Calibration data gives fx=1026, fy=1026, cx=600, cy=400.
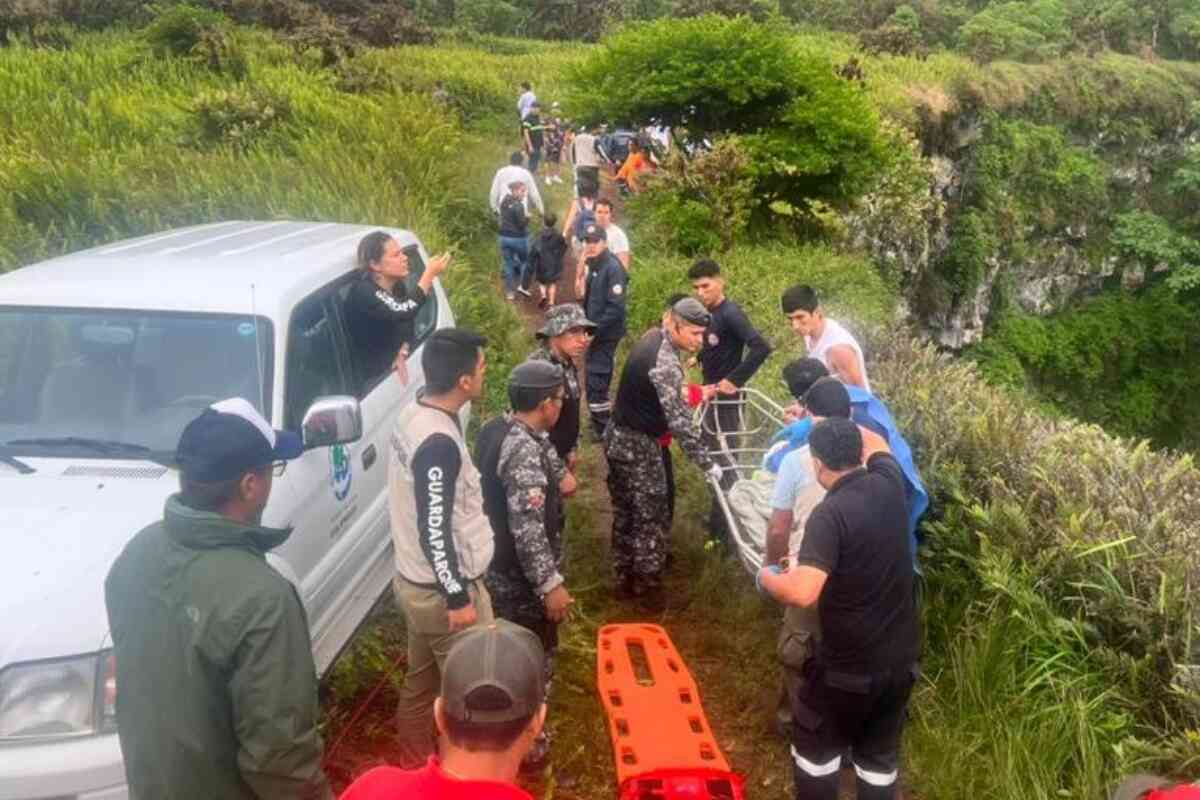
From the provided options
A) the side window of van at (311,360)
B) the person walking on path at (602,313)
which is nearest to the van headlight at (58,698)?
the side window of van at (311,360)

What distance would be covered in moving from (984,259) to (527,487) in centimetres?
2052

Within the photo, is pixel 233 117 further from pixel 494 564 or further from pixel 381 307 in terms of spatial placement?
pixel 494 564

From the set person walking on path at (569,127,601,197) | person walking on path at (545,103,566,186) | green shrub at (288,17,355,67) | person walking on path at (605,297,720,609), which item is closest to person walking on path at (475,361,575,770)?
person walking on path at (605,297,720,609)

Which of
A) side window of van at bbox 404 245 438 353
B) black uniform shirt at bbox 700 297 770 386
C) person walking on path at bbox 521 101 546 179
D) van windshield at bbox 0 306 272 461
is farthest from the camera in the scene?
person walking on path at bbox 521 101 546 179

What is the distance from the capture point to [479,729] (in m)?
2.03

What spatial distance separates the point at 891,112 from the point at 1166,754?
661 inches

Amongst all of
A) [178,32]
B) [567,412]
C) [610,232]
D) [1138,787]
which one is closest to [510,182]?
[610,232]

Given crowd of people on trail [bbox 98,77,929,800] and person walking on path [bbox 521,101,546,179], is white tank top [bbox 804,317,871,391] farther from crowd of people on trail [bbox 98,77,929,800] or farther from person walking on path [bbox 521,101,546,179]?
person walking on path [bbox 521,101,546,179]

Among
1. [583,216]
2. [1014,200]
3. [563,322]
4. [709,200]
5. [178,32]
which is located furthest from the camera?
[1014,200]

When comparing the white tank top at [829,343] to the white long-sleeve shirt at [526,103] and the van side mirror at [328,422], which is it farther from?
the white long-sleeve shirt at [526,103]

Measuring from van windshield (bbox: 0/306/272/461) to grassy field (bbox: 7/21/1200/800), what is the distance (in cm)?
152

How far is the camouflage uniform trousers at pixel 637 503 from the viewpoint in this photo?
5.84 metres

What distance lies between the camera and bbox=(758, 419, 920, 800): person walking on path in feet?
11.3

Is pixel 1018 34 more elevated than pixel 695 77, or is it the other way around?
pixel 695 77
